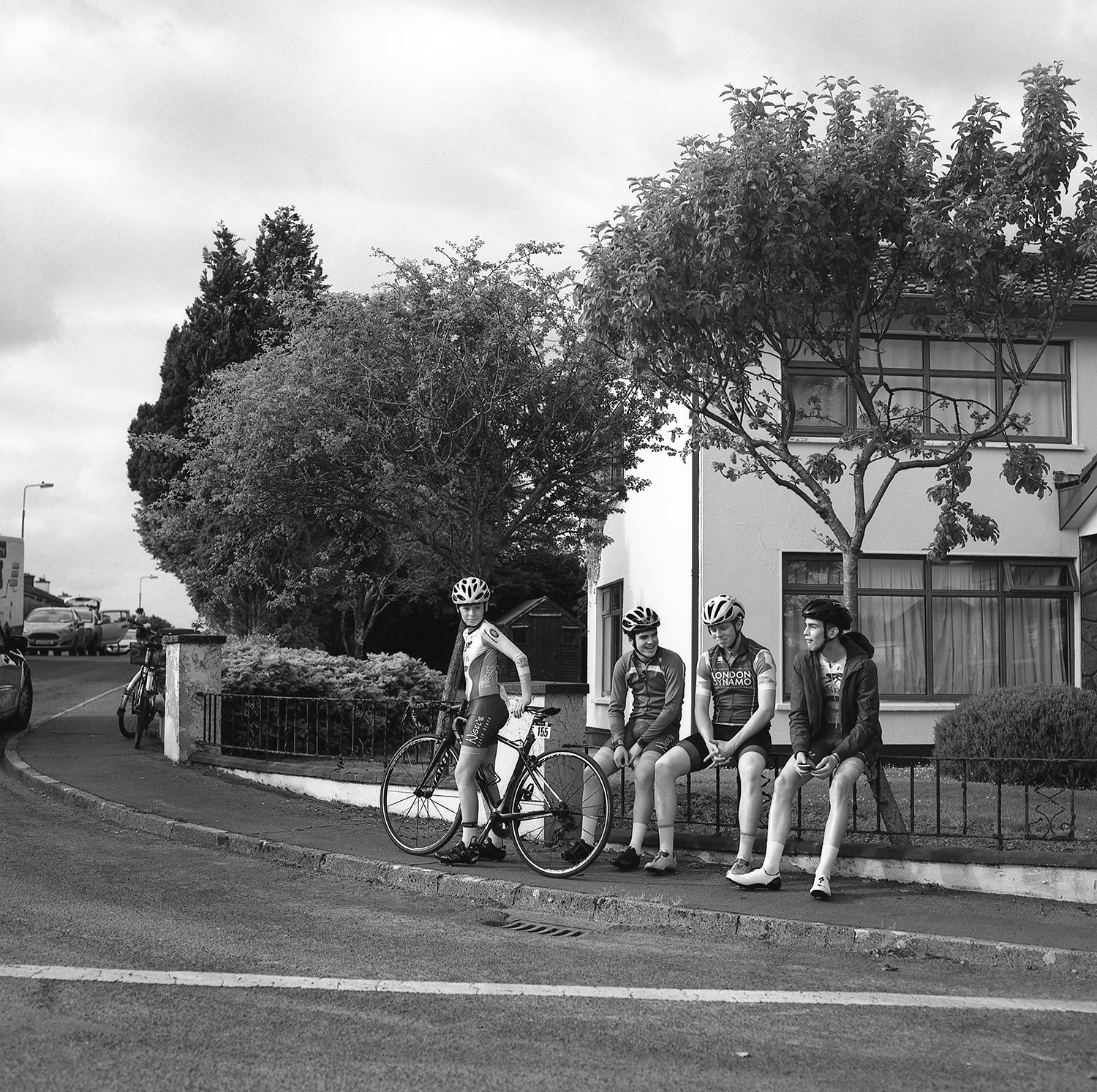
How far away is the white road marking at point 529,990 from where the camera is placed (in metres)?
5.43

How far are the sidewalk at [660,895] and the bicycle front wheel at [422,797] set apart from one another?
18 cm

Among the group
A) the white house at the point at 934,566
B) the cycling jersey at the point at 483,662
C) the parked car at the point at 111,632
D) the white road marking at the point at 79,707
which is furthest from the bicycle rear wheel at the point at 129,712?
the parked car at the point at 111,632

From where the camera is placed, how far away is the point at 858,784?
38.8ft

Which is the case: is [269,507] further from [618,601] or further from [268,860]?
[268,860]

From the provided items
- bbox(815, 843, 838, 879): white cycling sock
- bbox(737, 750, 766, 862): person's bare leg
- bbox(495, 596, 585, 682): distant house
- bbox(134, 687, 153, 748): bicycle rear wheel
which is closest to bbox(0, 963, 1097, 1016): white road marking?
bbox(815, 843, 838, 879): white cycling sock

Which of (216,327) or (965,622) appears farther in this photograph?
(216,327)

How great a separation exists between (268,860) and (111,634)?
4766 centimetres

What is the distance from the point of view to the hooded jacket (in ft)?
26.0

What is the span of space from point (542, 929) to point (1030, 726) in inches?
279

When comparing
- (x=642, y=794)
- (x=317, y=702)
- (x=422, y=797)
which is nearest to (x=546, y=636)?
(x=317, y=702)

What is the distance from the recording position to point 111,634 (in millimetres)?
54000

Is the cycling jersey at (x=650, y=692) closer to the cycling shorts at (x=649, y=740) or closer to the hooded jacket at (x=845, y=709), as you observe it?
the cycling shorts at (x=649, y=740)

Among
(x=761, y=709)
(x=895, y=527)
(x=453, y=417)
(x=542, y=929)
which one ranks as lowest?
(x=542, y=929)

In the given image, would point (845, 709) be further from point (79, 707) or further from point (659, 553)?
point (79, 707)
